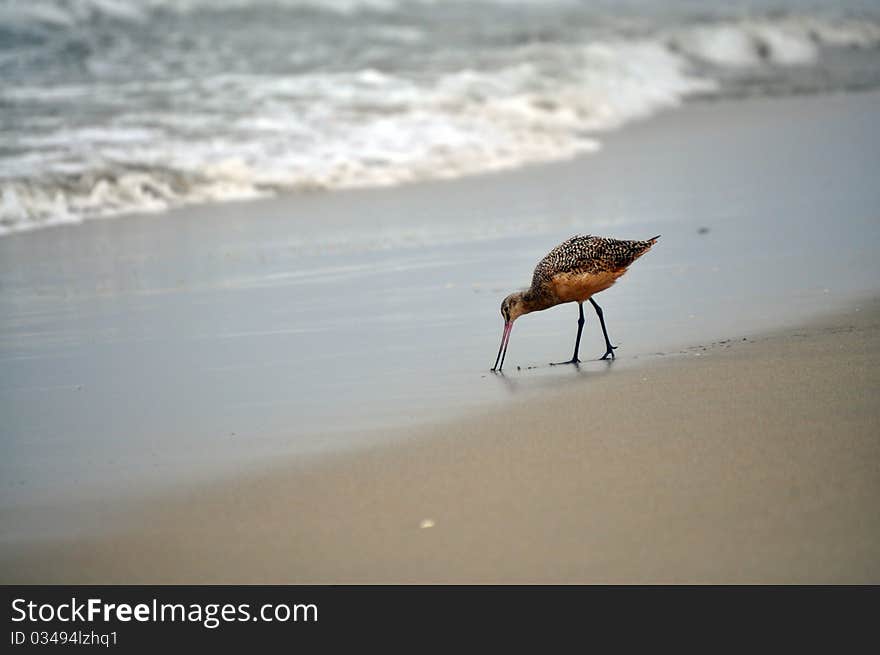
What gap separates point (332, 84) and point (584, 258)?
1468 centimetres

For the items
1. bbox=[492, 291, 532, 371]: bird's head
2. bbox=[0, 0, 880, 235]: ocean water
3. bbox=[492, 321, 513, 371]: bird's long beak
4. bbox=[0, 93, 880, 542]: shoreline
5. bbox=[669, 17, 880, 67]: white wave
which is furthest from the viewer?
bbox=[669, 17, 880, 67]: white wave

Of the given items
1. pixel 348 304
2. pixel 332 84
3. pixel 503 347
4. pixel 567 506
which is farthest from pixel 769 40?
pixel 567 506

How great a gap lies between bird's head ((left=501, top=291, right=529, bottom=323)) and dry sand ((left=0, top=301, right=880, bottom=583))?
4.79ft

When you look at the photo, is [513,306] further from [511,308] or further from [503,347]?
[503,347]

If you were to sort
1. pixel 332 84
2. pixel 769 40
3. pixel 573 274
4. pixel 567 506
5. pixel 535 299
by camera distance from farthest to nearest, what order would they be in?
pixel 769 40 < pixel 332 84 < pixel 535 299 < pixel 573 274 < pixel 567 506

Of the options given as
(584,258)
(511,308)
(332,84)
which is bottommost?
(511,308)

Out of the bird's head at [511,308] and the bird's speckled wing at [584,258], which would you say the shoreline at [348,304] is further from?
the bird's speckled wing at [584,258]

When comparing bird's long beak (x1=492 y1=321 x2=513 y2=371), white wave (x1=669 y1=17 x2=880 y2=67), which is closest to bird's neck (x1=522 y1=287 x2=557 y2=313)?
bird's long beak (x1=492 y1=321 x2=513 y2=371)

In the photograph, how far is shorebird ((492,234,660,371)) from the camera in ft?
23.8

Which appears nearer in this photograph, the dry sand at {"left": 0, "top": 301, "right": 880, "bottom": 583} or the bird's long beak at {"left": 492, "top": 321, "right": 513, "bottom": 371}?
the dry sand at {"left": 0, "top": 301, "right": 880, "bottom": 583}

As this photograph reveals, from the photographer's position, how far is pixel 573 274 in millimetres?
7250

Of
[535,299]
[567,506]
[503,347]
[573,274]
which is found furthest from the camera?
[535,299]

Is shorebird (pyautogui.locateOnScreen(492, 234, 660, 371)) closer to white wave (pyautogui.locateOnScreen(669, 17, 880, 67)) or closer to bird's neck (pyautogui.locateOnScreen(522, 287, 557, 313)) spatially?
bird's neck (pyautogui.locateOnScreen(522, 287, 557, 313))

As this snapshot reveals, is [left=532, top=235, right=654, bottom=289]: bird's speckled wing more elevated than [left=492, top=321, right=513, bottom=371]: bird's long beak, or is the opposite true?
[left=532, top=235, right=654, bottom=289]: bird's speckled wing
